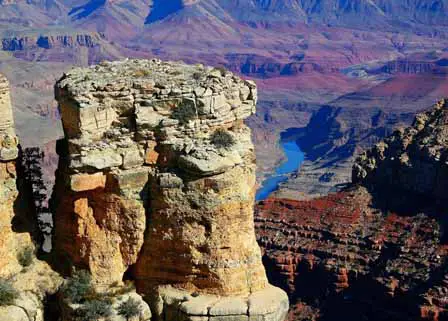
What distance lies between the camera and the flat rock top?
15039 mm

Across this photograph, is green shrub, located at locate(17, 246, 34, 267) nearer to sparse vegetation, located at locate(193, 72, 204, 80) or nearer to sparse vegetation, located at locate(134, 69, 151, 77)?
sparse vegetation, located at locate(134, 69, 151, 77)

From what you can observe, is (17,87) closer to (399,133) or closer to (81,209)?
(399,133)

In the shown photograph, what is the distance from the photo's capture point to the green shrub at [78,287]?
15188 millimetres

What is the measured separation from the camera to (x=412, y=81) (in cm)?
18838

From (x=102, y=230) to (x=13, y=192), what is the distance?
245 centimetres

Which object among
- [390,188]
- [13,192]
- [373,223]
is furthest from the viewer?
[390,188]

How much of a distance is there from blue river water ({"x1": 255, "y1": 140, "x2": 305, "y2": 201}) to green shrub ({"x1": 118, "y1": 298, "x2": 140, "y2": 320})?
9158 cm

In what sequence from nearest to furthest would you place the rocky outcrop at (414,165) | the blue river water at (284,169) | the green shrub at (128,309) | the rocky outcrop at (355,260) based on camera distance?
the green shrub at (128,309)
the rocky outcrop at (355,260)
the rocky outcrop at (414,165)
the blue river water at (284,169)

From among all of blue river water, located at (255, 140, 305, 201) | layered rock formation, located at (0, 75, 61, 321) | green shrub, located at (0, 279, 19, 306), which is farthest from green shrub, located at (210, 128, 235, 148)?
blue river water, located at (255, 140, 305, 201)

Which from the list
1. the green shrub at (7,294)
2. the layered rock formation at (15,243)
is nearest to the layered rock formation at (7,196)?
the layered rock formation at (15,243)

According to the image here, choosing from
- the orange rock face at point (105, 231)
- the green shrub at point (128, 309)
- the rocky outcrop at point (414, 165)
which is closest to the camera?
the green shrub at point (128, 309)

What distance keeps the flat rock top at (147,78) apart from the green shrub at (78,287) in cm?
379

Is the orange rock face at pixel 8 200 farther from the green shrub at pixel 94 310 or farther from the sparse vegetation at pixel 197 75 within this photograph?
the sparse vegetation at pixel 197 75

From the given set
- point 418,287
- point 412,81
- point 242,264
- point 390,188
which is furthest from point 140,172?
point 412,81
